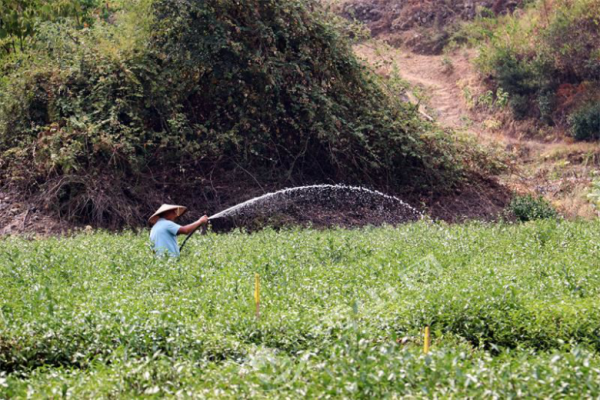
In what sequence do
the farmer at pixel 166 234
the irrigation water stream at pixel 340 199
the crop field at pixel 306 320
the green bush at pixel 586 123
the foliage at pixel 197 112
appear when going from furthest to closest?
the green bush at pixel 586 123 → the irrigation water stream at pixel 340 199 → the foliage at pixel 197 112 → the farmer at pixel 166 234 → the crop field at pixel 306 320

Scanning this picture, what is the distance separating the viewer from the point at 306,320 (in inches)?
299

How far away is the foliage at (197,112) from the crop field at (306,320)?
6.19 m

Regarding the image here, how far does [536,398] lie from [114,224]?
13.5 metres

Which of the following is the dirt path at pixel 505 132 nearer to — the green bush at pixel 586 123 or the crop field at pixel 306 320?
the green bush at pixel 586 123

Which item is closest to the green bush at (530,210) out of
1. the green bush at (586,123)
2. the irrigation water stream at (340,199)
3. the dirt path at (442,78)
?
the irrigation water stream at (340,199)

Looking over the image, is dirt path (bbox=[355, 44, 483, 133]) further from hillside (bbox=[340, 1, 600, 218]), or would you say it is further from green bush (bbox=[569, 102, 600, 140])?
green bush (bbox=[569, 102, 600, 140])

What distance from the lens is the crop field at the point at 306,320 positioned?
18.8ft

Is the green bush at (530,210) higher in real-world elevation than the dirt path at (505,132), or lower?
higher

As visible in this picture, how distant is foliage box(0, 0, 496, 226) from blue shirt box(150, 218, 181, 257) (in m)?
6.55

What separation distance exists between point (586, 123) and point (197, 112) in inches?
624

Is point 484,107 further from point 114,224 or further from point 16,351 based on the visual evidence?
point 16,351

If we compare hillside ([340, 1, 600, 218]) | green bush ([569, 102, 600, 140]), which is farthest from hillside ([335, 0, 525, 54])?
green bush ([569, 102, 600, 140])

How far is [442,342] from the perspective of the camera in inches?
287

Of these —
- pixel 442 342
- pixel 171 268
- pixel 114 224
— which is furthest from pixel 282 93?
pixel 442 342
